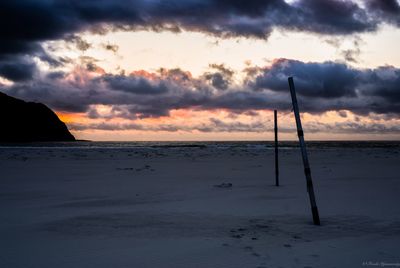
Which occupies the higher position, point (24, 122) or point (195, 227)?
point (24, 122)

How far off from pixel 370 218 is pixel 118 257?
243 inches

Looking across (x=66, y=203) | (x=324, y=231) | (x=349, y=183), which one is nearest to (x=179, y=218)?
(x=324, y=231)

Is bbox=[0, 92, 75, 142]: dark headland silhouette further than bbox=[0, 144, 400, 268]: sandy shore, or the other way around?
bbox=[0, 92, 75, 142]: dark headland silhouette

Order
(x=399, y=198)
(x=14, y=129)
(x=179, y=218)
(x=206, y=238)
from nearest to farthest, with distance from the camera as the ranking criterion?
1. (x=206, y=238)
2. (x=179, y=218)
3. (x=399, y=198)
4. (x=14, y=129)

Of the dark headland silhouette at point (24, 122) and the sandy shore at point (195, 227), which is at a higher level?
the dark headland silhouette at point (24, 122)

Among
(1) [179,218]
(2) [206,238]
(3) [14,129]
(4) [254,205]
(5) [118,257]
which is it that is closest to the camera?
(5) [118,257]

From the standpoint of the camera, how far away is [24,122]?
593 feet

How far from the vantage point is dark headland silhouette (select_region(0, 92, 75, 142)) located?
169750mm

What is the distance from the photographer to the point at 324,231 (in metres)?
7.21

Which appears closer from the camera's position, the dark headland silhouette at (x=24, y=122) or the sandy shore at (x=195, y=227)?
the sandy shore at (x=195, y=227)

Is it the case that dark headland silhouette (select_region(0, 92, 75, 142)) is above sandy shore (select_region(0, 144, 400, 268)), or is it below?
above

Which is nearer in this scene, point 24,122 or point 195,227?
point 195,227

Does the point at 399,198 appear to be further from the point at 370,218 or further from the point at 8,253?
the point at 8,253

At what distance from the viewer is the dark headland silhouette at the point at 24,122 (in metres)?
170
